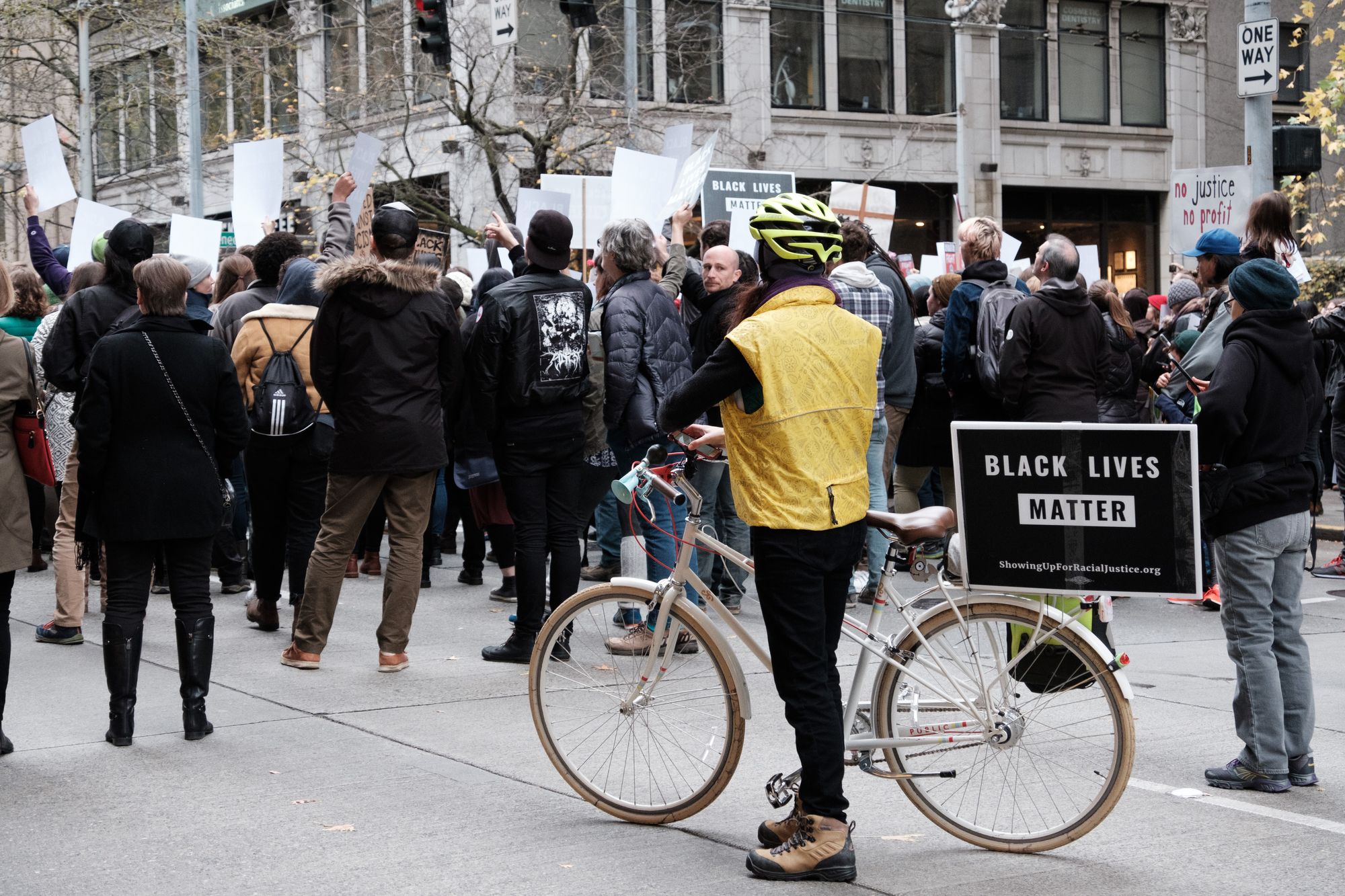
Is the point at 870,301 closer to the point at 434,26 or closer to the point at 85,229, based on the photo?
the point at 85,229

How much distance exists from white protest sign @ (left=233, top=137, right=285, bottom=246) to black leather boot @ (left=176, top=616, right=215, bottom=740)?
5.70 meters

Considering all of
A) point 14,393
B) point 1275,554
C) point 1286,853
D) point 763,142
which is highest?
point 763,142

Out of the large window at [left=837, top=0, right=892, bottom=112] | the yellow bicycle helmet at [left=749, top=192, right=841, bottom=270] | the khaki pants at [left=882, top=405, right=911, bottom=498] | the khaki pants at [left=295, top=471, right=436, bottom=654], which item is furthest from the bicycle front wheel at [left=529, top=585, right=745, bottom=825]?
the large window at [left=837, top=0, right=892, bottom=112]

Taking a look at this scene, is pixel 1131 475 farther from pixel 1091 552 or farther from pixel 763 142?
pixel 763 142

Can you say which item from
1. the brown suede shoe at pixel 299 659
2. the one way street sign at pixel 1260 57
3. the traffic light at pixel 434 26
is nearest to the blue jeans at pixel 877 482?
the brown suede shoe at pixel 299 659

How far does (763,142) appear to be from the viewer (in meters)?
30.5

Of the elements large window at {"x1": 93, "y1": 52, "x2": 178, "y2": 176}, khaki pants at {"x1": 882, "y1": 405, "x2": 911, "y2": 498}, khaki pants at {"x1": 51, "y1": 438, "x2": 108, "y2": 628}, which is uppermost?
large window at {"x1": 93, "y1": 52, "x2": 178, "y2": 176}

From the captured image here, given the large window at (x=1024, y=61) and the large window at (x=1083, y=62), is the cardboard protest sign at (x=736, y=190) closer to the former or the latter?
the large window at (x=1024, y=61)

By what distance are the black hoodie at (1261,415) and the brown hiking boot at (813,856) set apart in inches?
73.0

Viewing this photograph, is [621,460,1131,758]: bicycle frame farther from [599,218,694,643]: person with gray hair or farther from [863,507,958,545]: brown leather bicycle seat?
[599,218,694,643]: person with gray hair

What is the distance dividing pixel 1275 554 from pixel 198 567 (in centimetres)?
394

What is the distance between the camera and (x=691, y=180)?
38.2 feet

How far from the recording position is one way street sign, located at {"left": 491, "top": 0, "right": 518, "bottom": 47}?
1939cm

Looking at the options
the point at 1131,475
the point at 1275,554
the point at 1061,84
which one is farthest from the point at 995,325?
the point at 1061,84
